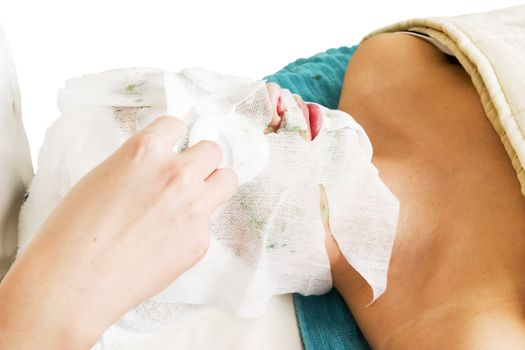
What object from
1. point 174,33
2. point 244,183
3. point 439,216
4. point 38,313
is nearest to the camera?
point 38,313

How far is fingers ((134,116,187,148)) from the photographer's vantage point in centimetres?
45

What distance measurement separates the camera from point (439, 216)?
0.70 m

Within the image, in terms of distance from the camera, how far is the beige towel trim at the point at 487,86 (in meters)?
0.68

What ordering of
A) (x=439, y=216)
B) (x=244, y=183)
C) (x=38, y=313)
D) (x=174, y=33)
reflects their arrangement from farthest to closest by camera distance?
1. (x=174, y=33)
2. (x=439, y=216)
3. (x=244, y=183)
4. (x=38, y=313)

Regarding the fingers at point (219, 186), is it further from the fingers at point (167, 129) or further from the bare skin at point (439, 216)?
the bare skin at point (439, 216)

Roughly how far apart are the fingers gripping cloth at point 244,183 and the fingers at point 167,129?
8 centimetres

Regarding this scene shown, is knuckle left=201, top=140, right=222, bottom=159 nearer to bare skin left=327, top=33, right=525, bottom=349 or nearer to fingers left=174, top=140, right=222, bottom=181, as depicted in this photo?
fingers left=174, top=140, right=222, bottom=181

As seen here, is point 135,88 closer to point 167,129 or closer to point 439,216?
point 167,129

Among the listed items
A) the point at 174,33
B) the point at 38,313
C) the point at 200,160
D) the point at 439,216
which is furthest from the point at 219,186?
the point at 174,33

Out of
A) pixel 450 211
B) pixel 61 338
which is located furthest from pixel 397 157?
pixel 61 338

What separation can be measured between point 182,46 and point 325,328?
925 millimetres

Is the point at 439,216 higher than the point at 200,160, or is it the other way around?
the point at 200,160

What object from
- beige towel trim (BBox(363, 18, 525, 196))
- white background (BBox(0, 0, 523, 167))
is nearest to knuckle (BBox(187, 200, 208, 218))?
beige towel trim (BBox(363, 18, 525, 196))

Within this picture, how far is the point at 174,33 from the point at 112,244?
1106mm
